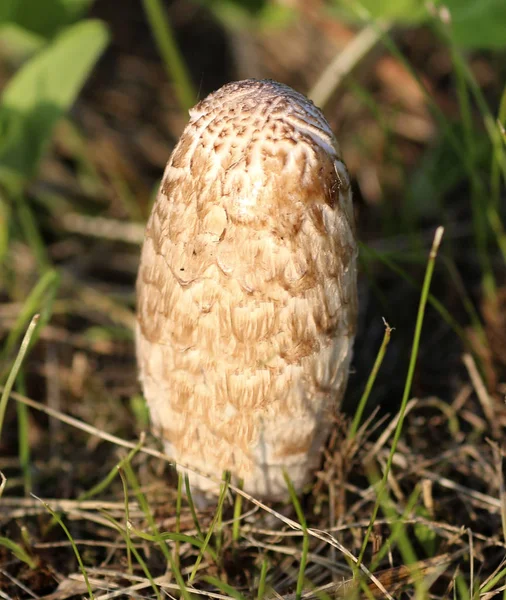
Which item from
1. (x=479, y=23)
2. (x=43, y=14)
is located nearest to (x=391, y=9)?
(x=479, y=23)

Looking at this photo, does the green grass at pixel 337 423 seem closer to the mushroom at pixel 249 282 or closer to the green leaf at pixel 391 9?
the green leaf at pixel 391 9

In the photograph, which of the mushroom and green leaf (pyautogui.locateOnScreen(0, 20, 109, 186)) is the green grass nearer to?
green leaf (pyautogui.locateOnScreen(0, 20, 109, 186))

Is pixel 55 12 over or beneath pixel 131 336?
over

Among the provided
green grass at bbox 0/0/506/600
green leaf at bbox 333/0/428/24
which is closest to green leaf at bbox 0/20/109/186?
green grass at bbox 0/0/506/600

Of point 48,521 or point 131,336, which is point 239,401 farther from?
point 131,336

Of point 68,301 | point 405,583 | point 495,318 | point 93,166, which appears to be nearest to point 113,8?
point 93,166

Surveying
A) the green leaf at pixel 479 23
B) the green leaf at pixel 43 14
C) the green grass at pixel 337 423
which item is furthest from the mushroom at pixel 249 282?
the green leaf at pixel 43 14
